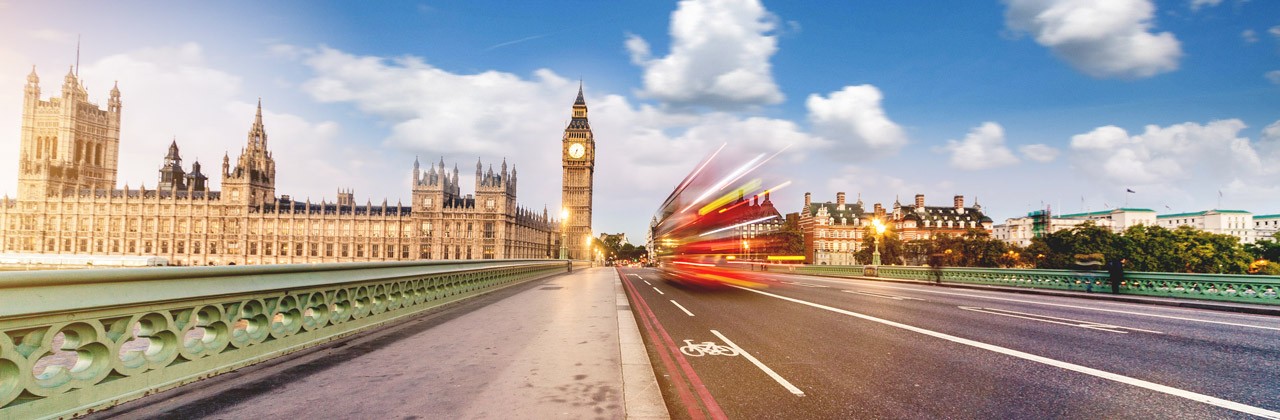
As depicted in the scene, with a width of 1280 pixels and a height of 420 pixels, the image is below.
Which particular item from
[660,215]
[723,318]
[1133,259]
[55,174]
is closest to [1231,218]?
[1133,259]

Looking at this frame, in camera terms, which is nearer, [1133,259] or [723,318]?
[723,318]

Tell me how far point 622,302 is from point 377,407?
10451 mm

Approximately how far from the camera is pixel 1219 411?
5.00m

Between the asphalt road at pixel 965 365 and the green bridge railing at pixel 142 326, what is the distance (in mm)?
4711

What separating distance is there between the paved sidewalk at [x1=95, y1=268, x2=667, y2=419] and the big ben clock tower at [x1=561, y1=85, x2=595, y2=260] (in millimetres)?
122594

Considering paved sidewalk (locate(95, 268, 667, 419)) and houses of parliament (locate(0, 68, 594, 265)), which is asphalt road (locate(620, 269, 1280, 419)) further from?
houses of parliament (locate(0, 68, 594, 265))

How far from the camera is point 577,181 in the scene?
135 meters

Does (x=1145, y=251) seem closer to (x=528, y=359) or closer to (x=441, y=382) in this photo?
(x=528, y=359)

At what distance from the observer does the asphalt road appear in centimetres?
525

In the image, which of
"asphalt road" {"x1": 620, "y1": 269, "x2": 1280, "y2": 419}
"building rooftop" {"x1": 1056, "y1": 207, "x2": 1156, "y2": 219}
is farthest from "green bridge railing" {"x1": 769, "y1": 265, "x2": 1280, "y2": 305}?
"building rooftop" {"x1": 1056, "y1": 207, "x2": 1156, "y2": 219}

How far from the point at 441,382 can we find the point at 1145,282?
23.2m

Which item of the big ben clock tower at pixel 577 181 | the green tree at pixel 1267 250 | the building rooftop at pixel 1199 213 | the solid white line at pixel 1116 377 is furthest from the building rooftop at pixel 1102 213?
the solid white line at pixel 1116 377

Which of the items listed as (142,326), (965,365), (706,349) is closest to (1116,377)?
(965,365)

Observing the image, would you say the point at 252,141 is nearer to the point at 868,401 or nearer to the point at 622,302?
the point at 622,302
